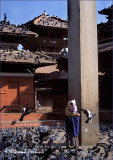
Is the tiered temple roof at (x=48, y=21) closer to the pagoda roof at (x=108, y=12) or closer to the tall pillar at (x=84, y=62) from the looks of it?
the pagoda roof at (x=108, y=12)

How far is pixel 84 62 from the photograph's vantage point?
839cm

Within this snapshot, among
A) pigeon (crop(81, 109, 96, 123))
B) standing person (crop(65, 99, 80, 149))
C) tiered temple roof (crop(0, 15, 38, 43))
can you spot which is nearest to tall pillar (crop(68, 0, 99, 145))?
pigeon (crop(81, 109, 96, 123))

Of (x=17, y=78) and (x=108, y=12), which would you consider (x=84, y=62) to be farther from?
(x=108, y=12)

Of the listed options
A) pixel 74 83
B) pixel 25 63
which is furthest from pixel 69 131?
pixel 25 63

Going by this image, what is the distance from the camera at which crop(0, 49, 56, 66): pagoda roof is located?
14766 mm

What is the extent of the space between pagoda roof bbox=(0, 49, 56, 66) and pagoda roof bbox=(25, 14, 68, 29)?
989 cm

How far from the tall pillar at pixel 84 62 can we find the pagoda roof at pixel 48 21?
17.2 m

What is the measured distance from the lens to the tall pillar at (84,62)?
8.33 metres

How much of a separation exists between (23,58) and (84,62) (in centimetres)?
733

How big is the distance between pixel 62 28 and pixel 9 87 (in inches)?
482

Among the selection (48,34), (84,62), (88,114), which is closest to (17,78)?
(84,62)

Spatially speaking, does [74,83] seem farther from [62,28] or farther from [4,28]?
[62,28]

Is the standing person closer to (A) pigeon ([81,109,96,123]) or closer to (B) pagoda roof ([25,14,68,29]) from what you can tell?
(A) pigeon ([81,109,96,123])

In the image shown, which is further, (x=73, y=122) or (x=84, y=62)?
(x=84, y=62)
